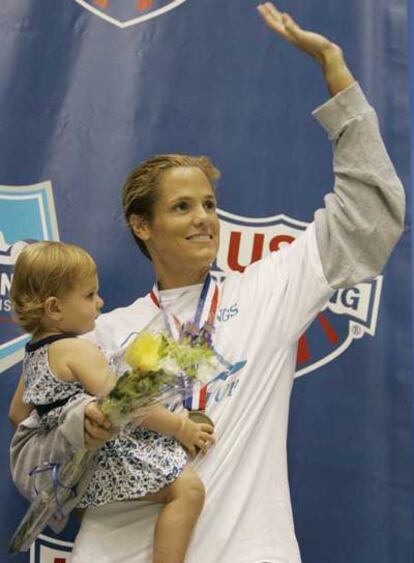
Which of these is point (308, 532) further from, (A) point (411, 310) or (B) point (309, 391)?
(A) point (411, 310)

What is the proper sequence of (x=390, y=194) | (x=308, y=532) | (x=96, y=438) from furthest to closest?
1. (x=308, y=532)
2. (x=390, y=194)
3. (x=96, y=438)

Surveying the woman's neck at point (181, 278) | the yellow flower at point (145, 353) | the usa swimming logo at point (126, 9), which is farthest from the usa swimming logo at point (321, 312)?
the yellow flower at point (145, 353)

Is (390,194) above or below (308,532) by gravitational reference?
above

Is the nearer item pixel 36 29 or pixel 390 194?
pixel 390 194

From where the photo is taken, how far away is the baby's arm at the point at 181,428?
6.22ft

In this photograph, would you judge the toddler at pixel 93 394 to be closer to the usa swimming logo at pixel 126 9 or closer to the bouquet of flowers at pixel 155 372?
the bouquet of flowers at pixel 155 372

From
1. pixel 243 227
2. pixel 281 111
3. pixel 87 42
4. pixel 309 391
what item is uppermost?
pixel 87 42

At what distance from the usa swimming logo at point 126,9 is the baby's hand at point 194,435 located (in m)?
1.24

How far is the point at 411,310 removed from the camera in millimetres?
2604

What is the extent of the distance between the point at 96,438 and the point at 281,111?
121cm

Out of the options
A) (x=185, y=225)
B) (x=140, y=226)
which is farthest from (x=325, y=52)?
(x=140, y=226)

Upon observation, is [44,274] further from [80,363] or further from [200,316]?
[200,316]

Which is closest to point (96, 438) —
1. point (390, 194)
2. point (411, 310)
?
point (390, 194)

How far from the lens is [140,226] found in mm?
2289
